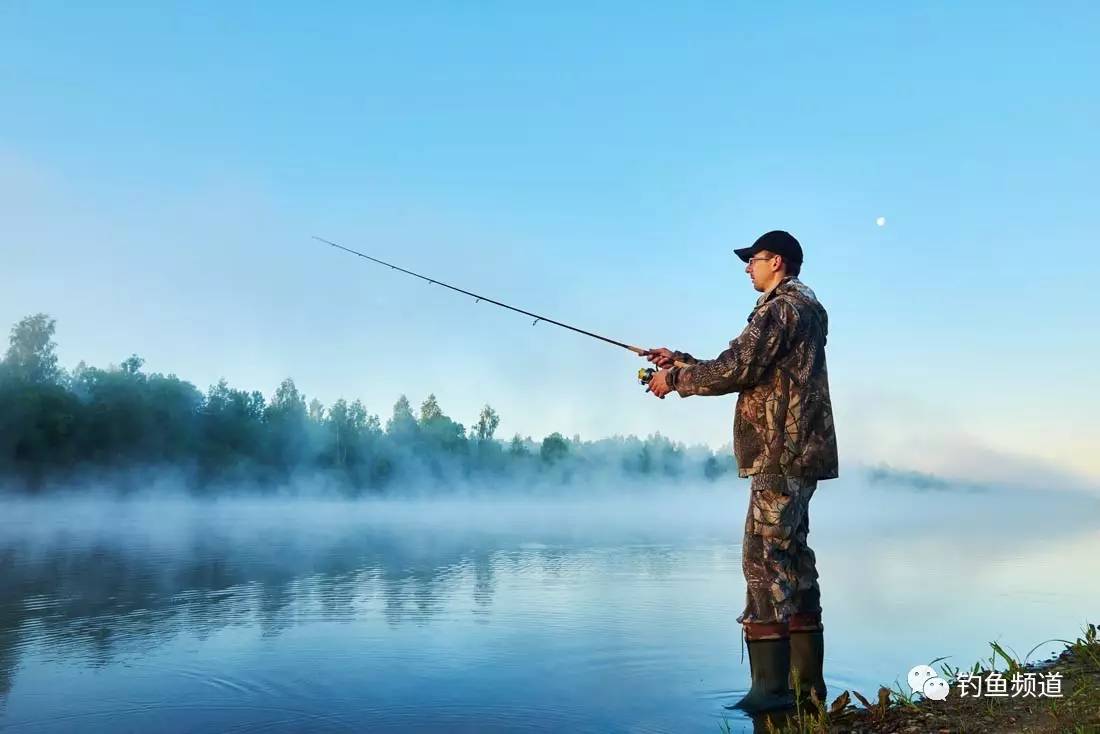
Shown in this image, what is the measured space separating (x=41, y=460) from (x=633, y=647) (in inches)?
2610

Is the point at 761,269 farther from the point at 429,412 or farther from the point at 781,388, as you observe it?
the point at 429,412

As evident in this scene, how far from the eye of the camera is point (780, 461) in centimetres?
464

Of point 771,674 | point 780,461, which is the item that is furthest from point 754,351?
point 771,674

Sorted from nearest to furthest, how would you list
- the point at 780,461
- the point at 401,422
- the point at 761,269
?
the point at 780,461, the point at 761,269, the point at 401,422

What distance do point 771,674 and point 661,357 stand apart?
1961mm

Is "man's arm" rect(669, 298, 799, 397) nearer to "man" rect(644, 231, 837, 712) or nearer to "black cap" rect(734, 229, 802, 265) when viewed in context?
"man" rect(644, 231, 837, 712)

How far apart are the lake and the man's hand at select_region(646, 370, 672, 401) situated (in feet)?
5.86

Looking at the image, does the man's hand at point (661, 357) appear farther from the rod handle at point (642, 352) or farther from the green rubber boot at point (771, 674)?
the green rubber boot at point (771, 674)

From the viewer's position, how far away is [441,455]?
4589 inches

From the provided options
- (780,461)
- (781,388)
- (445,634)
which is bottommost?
(445,634)

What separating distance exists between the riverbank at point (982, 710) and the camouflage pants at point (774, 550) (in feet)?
1.71

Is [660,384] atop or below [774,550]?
atop

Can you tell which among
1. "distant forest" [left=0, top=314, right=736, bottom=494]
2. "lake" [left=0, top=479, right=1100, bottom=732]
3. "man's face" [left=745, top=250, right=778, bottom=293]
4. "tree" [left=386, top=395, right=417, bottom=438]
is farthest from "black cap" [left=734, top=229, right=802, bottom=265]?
"tree" [left=386, top=395, right=417, bottom=438]

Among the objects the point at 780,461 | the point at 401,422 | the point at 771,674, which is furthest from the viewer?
the point at 401,422
